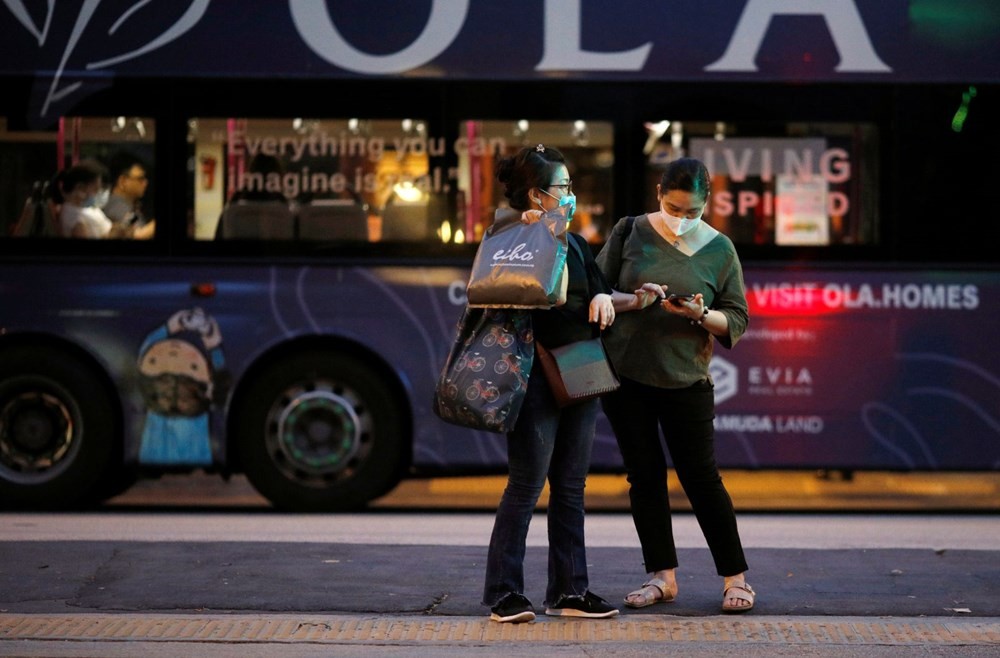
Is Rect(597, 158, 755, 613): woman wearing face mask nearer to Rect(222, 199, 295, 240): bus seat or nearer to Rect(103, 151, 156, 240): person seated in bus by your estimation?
Rect(222, 199, 295, 240): bus seat

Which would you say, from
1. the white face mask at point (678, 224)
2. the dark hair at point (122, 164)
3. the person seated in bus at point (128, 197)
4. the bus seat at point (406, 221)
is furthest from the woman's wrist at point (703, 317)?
the dark hair at point (122, 164)

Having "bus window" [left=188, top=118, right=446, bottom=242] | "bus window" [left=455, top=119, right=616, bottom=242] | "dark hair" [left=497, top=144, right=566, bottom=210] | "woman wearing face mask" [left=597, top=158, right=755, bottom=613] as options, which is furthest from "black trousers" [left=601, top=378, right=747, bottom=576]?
"bus window" [left=188, top=118, right=446, bottom=242]

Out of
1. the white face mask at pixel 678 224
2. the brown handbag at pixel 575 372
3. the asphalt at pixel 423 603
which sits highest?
the white face mask at pixel 678 224

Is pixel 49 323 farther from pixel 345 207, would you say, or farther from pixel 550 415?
pixel 550 415

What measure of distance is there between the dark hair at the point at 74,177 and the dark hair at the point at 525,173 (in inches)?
171

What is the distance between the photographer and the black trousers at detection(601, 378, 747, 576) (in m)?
6.39

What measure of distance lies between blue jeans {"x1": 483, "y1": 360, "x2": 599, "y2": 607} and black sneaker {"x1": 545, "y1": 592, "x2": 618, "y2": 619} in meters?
0.03

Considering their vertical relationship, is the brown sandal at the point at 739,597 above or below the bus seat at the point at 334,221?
below

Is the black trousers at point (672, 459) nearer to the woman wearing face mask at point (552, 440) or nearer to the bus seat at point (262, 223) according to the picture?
the woman wearing face mask at point (552, 440)

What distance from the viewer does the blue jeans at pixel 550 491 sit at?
5961 millimetres

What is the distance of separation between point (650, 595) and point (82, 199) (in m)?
4.79

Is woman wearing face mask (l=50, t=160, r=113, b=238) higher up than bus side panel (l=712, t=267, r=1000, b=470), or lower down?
higher up

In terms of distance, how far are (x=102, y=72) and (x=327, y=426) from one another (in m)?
2.40

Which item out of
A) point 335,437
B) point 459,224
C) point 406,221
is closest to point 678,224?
point 459,224
